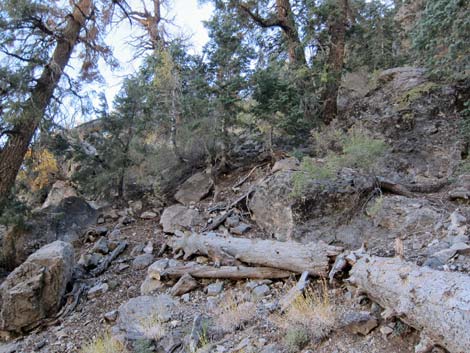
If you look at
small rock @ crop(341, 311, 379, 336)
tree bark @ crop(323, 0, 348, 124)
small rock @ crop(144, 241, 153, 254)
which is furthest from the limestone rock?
small rock @ crop(341, 311, 379, 336)

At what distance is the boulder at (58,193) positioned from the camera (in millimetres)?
8992

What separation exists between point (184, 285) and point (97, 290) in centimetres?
164

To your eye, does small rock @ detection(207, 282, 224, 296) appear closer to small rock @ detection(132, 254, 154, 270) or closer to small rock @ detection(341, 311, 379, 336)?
small rock @ detection(132, 254, 154, 270)

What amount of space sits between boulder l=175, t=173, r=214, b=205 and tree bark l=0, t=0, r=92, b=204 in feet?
11.1

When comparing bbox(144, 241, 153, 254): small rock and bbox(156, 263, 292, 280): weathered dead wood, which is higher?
bbox(144, 241, 153, 254): small rock

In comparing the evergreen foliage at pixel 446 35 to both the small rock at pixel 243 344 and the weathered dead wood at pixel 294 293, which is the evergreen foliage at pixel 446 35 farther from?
the small rock at pixel 243 344

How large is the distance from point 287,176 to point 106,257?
384 cm

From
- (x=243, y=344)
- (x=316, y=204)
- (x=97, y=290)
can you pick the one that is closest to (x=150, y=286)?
(x=97, y=290)

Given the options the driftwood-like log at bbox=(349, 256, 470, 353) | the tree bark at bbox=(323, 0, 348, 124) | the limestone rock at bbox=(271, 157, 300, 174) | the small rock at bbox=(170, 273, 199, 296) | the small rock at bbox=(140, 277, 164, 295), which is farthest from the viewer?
the tree bark at bbox=(323, 0, 348, 124)

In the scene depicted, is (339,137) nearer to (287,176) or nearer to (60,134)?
(287,176)

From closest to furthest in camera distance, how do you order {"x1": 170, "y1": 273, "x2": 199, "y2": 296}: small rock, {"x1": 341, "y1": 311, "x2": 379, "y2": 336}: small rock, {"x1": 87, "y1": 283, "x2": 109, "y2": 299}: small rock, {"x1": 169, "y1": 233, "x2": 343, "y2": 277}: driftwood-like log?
{"x1": 341, "y1": 311, "x2": 379, "y2": 336}: small rock < {"x1": 169, "y1": 233, "x2": 343, "y2": 277}: driftwood-like log < {"x1": 170, "y1": 273, "x2": 199, "y2": 296}: small rock < {"x1": 87, "y1": 283, "x2": 109, "y2": 299}: small rock

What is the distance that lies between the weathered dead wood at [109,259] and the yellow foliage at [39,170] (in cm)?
305

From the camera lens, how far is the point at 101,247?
7047mm

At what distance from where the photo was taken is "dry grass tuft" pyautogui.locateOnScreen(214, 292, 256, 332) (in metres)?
3.79
